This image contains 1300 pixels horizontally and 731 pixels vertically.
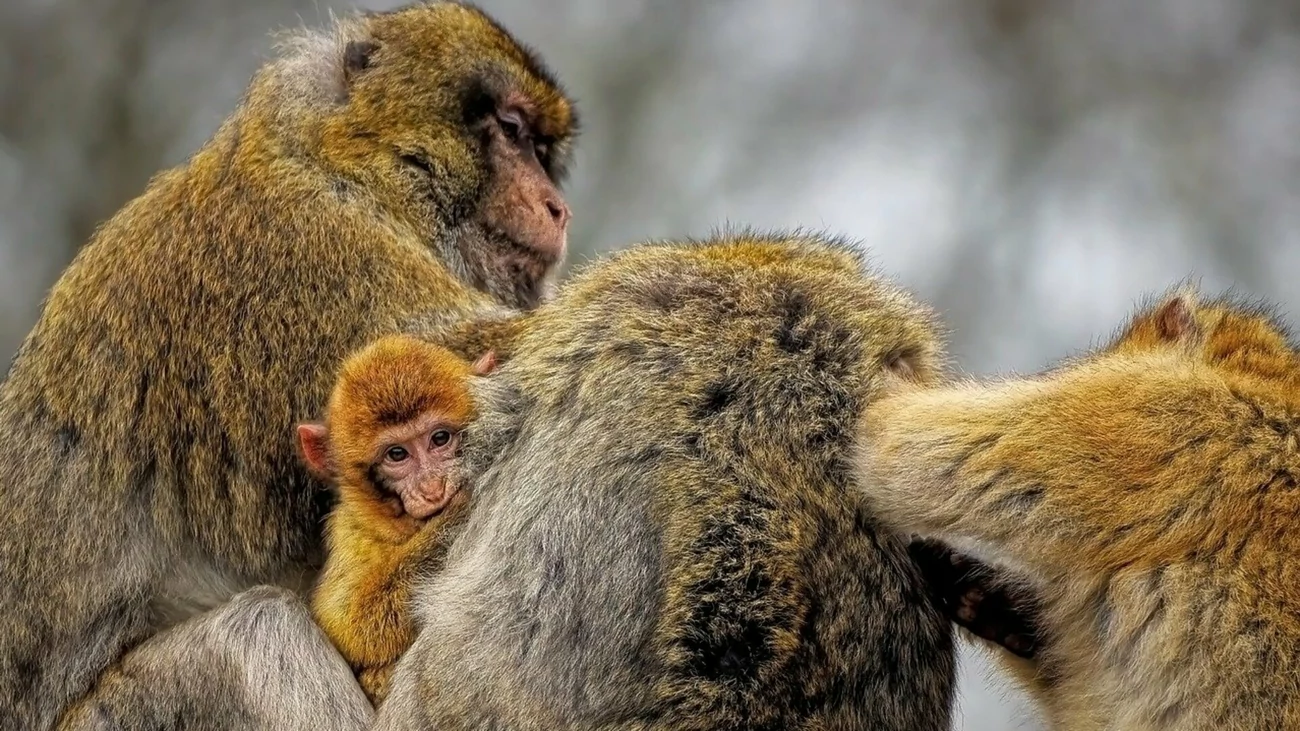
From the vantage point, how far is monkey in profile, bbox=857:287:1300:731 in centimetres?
391

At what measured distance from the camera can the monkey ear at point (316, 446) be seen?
5375 mm

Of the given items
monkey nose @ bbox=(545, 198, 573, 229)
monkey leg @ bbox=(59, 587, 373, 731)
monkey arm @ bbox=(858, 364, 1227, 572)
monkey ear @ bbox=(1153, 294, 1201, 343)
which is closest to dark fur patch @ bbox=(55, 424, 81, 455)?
monkey leg @ bbox=(59, 587, 373, 731)

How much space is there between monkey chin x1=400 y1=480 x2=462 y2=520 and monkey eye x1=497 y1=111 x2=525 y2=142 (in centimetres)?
218

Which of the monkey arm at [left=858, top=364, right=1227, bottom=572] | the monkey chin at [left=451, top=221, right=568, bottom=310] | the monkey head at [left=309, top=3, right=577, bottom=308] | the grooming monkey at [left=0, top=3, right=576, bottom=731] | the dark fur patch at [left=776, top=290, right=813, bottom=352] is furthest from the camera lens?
the monkey chin at [left=451, top=221, right=568, bottom=310]

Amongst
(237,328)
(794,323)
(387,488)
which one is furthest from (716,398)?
(237,328)

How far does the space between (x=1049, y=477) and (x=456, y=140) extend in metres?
3.09

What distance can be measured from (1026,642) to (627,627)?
4.09ft

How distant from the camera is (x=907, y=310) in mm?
4656

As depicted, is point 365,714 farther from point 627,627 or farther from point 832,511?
point 832,511

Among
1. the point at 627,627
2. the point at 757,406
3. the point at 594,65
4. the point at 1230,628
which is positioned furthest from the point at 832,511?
the point at 594,65

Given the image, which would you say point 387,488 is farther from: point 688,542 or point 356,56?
point 356,56

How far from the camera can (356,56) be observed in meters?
6.47

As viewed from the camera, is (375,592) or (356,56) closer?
(375,592)

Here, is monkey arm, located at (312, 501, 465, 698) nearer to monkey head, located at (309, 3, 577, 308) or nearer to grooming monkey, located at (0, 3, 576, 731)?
grooming monkey, located at (0, 3, 576, 731)
